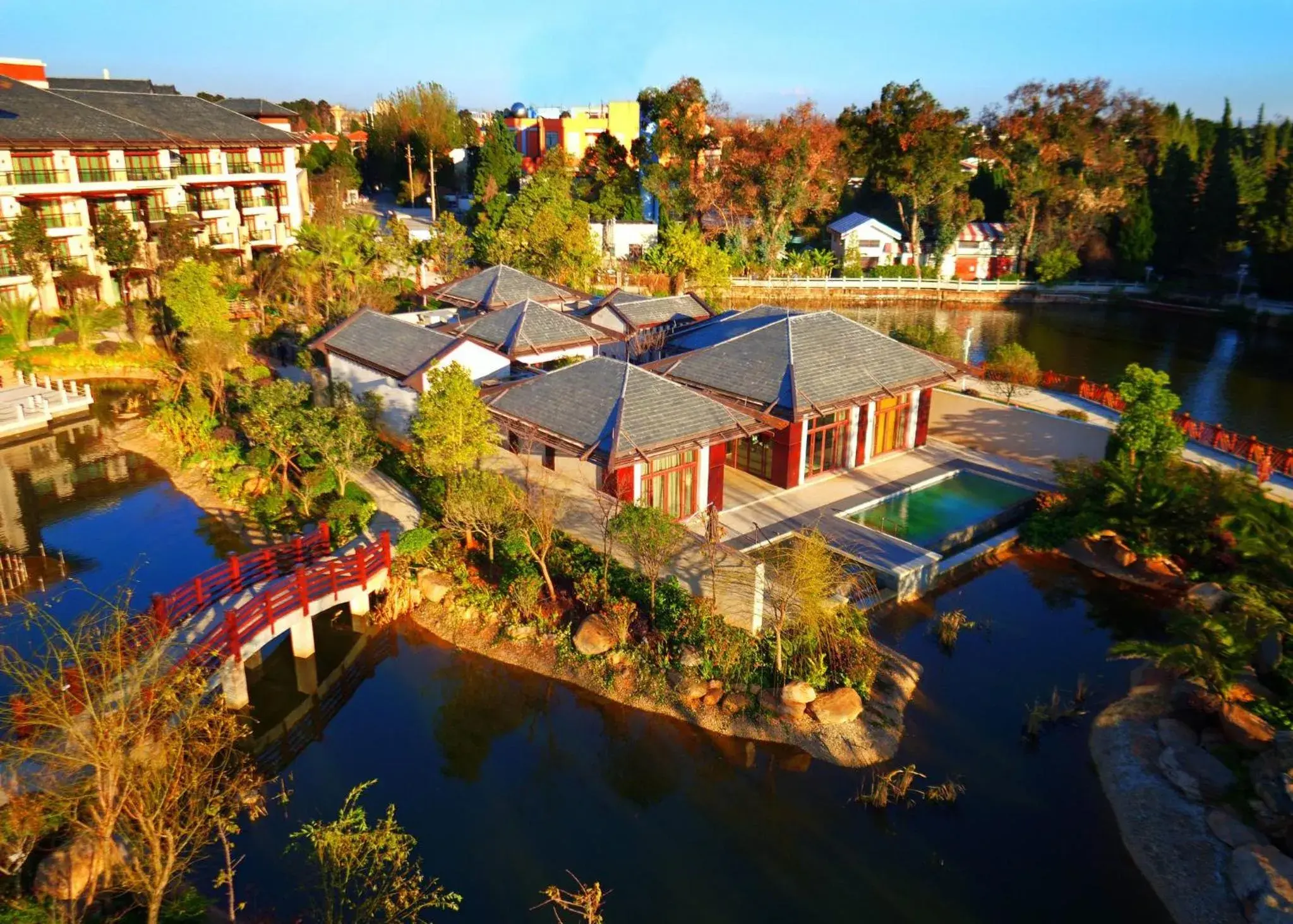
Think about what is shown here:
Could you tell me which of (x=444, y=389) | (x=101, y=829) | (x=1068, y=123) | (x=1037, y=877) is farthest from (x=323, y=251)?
(x=1068, y=123)

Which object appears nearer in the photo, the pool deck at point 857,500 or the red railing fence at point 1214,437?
the pool deck at point 857,500

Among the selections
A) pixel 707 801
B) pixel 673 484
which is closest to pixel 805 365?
pixel 673 484

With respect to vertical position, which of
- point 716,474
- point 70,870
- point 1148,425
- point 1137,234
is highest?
point 1137,234

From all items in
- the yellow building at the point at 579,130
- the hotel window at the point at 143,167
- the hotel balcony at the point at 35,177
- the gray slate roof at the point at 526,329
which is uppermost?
the yellow building at the point at 579,130

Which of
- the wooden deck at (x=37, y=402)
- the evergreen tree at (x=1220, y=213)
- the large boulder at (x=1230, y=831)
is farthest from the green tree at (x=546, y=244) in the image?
the evergreen tree at (x=1220, y=213)

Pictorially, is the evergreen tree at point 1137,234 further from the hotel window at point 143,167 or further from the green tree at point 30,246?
the green tree at point 30,246

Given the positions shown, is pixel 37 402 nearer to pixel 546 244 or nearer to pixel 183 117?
pixel 546 244

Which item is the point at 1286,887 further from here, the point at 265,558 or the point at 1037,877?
the point at 265,558
